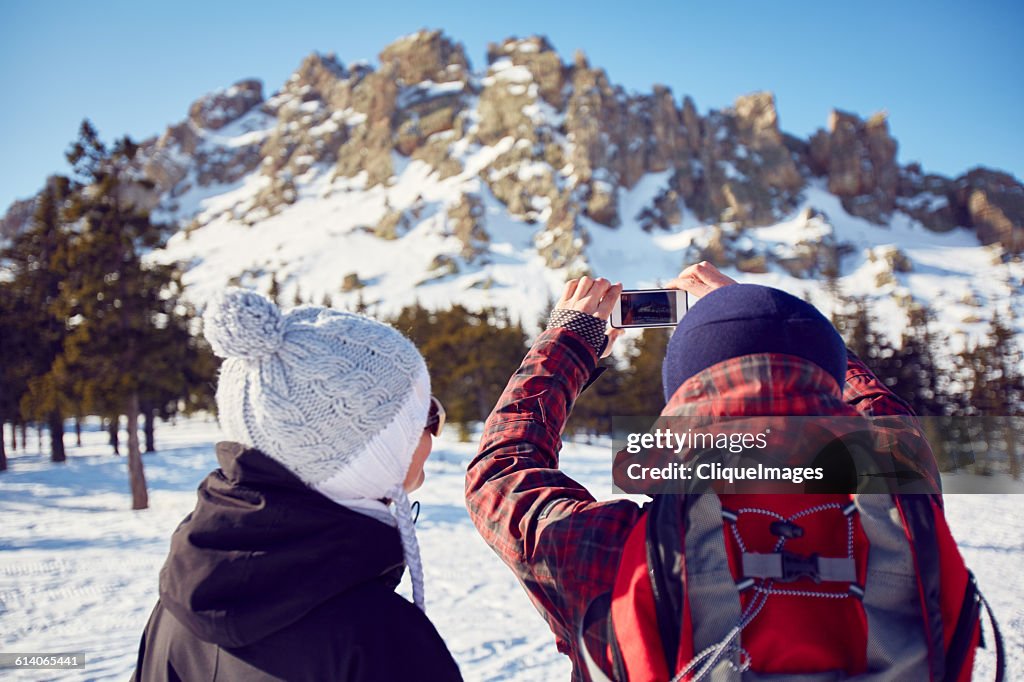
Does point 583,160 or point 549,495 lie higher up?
point 583,160

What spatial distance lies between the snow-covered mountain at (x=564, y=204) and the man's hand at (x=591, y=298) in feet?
182

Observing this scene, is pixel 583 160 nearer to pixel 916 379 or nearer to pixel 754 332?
pixel 916 379

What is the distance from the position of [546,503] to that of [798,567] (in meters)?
0.48

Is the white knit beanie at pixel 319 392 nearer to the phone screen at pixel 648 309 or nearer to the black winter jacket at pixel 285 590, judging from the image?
the black winter jacket at pixel 285 590

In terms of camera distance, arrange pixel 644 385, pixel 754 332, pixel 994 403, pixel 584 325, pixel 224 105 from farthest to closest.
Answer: pixel 224 105
pixel 644 385
pixel 994 403
pixel 584 325
pixel 754 332

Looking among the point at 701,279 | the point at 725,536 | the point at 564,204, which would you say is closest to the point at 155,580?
the point at 701,279

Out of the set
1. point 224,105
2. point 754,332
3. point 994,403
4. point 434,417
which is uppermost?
point 224,105

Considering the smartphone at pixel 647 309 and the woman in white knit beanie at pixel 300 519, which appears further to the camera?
the smartphone at pixel 647 309

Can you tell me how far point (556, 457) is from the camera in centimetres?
142

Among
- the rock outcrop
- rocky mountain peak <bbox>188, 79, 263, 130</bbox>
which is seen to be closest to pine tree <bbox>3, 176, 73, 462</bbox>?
the rock outcrop

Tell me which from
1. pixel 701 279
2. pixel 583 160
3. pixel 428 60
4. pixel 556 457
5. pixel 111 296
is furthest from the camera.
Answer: pixel 428 60

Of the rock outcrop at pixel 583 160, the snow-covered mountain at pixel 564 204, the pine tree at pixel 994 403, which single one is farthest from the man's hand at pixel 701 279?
the rock outcrop at pixel 583 160

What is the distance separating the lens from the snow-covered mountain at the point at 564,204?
67.2m

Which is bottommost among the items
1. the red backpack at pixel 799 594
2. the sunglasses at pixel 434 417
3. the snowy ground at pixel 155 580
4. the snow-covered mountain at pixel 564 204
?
the snowy ground at pixel 155 580
